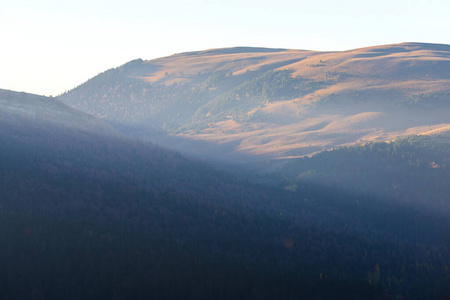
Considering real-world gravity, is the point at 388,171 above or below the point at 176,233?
below

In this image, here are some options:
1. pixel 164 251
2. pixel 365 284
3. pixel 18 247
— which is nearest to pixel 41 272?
pixel 18 247

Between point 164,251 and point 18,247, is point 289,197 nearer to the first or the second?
point 164,251

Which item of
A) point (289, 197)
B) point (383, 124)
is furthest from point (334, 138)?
point (289, 197)

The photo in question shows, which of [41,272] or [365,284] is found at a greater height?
[41,272]

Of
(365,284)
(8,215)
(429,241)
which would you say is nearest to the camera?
(8,215)

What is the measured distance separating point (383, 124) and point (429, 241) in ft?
270

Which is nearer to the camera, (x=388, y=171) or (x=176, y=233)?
(x=176, y=233)

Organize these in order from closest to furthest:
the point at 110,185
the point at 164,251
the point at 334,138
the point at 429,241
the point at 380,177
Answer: the point at 164,251
the point at 110,185
the point at 429,241
the point at 380,177
the point at 334,138

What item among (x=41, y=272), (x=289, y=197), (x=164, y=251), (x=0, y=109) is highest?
(x=0, y=109)

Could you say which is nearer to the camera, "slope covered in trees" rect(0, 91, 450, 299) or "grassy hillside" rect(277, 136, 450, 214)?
"slope covered in trees" rect(0, 91, 450, 299)

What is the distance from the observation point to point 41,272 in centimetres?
4366

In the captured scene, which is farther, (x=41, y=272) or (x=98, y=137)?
(x=98, y=137)

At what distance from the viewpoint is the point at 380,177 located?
396 feet

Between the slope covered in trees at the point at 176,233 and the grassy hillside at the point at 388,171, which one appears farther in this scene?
the grassy hillside at the point at 388,171
